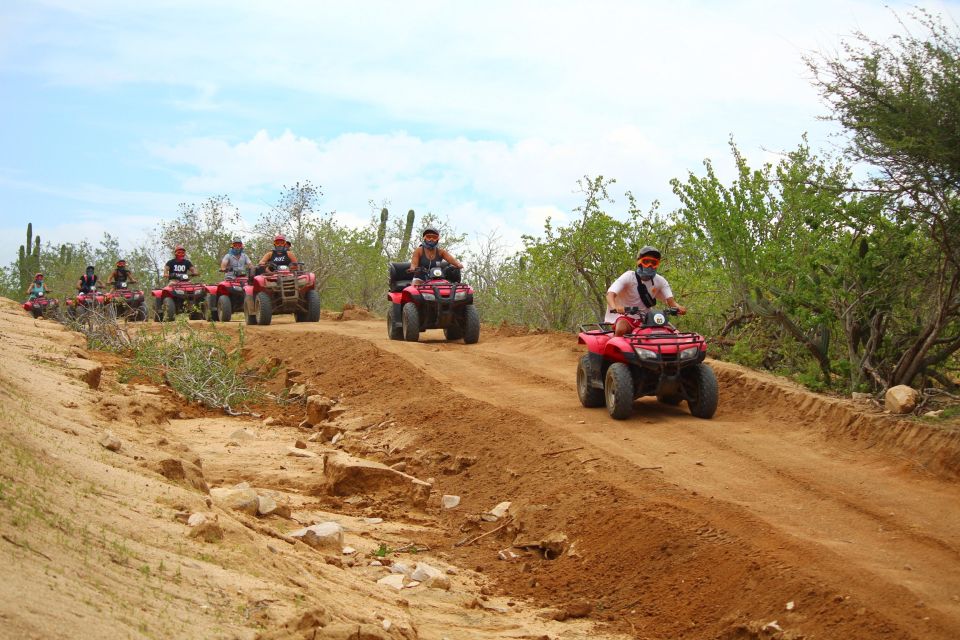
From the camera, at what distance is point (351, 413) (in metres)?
13.1

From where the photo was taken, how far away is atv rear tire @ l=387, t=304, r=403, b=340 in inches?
705

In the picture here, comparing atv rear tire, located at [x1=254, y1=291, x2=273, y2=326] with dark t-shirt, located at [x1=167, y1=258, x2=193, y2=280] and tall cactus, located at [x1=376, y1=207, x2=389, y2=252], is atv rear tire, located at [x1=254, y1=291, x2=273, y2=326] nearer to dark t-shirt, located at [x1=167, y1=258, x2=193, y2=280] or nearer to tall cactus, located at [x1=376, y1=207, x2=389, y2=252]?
dark t-shirt, located at [x1=167, y1=258, x2=193, y2=280]

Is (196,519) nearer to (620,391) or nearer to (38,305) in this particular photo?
(620,391)

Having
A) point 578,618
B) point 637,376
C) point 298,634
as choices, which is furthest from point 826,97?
point 298,634

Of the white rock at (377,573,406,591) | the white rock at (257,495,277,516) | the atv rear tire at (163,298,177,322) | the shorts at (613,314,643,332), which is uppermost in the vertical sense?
the shorts at (613,314,643,332)

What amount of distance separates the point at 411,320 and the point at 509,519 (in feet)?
30.1

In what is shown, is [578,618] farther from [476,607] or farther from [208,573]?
[208,573]

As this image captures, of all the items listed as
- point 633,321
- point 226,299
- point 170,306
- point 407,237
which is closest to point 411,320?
point 633,321

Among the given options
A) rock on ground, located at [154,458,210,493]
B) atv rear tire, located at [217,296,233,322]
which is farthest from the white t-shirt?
atv rear tire, located at [217,296,233,322]

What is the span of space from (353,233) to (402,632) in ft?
97.1

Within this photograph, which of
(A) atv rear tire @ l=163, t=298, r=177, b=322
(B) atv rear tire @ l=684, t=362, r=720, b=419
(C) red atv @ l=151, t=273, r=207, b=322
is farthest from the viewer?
(C) red atv @ l=151, t=273, r=207, b=322

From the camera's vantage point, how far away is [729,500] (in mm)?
7480

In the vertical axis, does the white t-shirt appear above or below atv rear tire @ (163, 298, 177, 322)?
above

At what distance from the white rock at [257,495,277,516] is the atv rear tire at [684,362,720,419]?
478 centimetres
